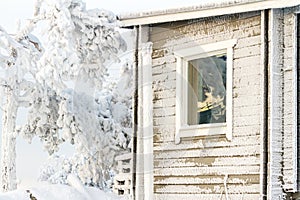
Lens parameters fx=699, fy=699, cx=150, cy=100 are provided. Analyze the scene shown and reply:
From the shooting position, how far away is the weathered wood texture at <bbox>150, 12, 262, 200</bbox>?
7102mm

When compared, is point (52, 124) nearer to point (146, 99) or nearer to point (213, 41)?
point (146, 99)

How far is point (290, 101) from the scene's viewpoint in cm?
687

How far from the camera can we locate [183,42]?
7.81 metres

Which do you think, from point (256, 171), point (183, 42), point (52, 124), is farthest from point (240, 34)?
point (52, 124)

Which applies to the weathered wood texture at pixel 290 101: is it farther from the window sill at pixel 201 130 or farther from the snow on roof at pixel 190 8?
the window sill at pixel 201 130

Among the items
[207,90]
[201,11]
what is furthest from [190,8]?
[207,90]

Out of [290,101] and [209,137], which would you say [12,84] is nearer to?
[209,137]

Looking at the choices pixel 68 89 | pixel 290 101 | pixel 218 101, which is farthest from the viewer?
pixel 68 89

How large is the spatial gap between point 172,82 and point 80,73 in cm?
214

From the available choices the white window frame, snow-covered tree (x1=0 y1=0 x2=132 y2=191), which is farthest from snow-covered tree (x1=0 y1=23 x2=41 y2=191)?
the white window frame

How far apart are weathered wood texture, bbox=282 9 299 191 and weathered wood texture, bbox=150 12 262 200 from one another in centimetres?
28

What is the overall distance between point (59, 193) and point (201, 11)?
3.03 meters

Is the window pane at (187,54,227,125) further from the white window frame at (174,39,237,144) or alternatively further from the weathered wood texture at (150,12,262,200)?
the weathered wood texture at (150,12,262,200)

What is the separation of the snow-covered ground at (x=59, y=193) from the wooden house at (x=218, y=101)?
105 centimetres
